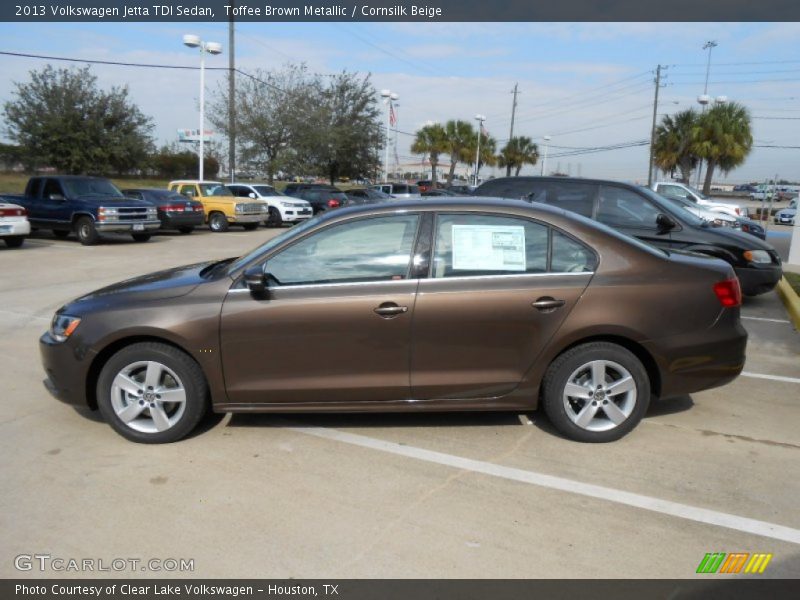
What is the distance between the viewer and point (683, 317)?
4355 millimetres

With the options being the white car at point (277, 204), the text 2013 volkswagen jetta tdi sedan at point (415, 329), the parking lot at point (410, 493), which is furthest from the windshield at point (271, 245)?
the white car at point (277, 204)

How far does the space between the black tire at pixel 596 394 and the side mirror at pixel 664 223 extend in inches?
172

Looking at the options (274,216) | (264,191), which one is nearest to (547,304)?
(274,216)

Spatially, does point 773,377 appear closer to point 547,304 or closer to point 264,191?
point 547,304

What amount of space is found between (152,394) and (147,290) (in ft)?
2.33

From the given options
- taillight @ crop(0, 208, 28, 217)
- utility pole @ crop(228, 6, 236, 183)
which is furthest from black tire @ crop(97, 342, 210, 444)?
utility pole @ crop(228, 6, 236, 183)

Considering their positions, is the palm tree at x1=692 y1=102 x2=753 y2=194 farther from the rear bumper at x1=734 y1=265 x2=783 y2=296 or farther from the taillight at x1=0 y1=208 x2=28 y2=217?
the taillight at x1=0 y1=208 x2=28 y2=217

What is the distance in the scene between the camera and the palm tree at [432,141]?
54.6m

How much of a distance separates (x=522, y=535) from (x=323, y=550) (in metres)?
1.02

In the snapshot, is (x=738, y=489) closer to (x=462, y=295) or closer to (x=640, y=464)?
(x=640, y=464)

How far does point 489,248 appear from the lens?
439 cm

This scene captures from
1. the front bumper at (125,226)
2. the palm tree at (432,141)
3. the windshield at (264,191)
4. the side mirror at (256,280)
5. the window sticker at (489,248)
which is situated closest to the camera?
the side mirror at (256,280)

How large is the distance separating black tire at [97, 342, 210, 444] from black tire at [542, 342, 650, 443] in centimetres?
237

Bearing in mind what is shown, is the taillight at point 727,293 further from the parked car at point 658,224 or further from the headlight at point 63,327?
the headlight at point 63,327
